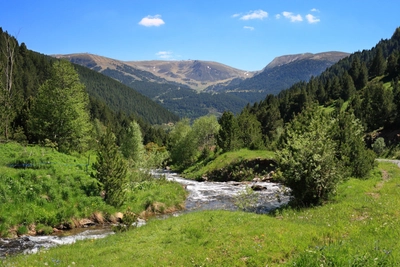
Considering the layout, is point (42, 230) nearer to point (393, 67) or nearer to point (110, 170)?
point (110, 170)

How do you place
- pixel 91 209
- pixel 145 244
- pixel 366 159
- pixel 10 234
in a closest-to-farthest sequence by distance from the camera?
pixel 145 244
pixel 10 234
pixel 91 209
pixel 366 159

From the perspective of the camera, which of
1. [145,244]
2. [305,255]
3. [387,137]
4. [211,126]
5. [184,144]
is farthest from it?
[211,126]

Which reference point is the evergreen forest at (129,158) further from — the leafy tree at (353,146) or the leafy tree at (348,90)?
the leafy tree at (348,90)

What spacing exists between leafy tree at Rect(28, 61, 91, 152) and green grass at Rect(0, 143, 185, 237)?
8.41 meters

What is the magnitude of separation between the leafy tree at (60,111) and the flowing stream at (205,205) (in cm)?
2027

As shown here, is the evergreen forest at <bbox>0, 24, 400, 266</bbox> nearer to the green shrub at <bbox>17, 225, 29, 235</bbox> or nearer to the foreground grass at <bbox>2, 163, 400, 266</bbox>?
the green shrub at <bbox>17, 225, 29, 235</bbox>

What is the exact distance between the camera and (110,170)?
1126 inches

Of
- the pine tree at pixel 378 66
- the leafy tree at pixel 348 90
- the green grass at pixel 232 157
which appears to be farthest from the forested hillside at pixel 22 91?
the pine tree at pixel 378 66

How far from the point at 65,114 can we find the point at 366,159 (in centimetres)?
4050

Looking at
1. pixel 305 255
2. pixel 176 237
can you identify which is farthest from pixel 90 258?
pixel 305 255

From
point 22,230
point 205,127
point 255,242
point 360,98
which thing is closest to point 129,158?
point 22,230

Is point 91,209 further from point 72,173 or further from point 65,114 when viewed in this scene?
point 65,114

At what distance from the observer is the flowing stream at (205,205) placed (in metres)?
21.2

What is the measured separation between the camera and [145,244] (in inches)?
587
